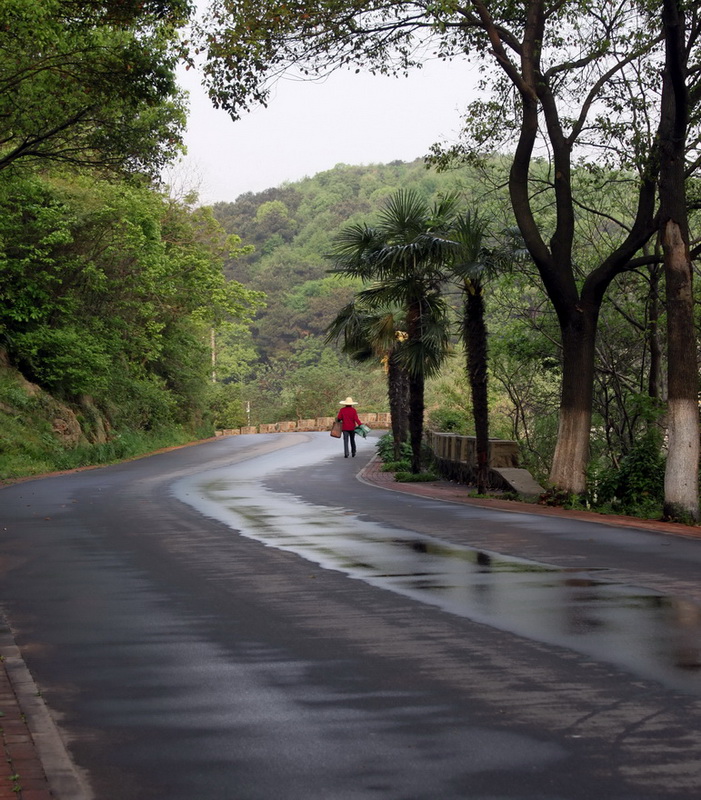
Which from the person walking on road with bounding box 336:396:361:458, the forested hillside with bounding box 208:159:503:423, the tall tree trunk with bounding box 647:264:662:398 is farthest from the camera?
the forested hillside with bounding box 208:159:503:423

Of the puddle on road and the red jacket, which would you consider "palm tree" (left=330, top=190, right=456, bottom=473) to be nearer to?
the puddle on road

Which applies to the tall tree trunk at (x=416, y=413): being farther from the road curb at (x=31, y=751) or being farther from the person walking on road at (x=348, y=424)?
the road curb at (x=31, y=751)

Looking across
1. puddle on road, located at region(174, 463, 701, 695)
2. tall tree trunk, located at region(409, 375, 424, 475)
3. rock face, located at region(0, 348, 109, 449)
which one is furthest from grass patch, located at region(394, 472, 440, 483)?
rock face, located at region(0, 348, 109, 449)

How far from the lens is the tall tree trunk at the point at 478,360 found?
25.0m

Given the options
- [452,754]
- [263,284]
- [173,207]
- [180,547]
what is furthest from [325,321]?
[452,754]

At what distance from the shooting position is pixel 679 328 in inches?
706

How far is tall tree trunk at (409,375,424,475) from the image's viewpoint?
30219 mm

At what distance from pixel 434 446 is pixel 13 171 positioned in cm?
1415

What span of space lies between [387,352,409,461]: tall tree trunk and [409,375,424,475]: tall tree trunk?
515cm

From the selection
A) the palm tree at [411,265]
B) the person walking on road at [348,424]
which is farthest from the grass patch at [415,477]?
the person walking on road at [348,424]

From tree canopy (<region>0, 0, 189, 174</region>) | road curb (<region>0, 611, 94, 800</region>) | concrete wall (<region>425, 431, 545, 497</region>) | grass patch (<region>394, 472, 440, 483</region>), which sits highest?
tree canopy (<region>0, 0, 189, 174</region>)

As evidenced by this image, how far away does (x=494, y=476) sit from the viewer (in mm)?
26203

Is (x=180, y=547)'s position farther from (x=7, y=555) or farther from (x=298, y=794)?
(x=298, y=794)

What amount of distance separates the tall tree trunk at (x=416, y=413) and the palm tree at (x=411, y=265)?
4 centimetres
